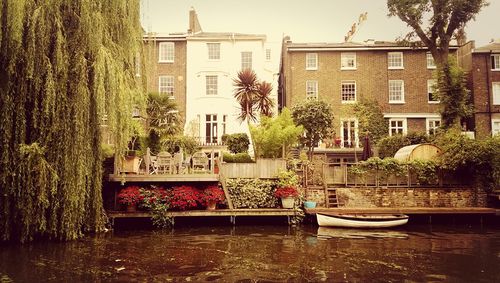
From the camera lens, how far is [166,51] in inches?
1270

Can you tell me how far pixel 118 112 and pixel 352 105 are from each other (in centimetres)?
2131

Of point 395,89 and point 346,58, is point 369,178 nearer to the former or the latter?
point 395,89

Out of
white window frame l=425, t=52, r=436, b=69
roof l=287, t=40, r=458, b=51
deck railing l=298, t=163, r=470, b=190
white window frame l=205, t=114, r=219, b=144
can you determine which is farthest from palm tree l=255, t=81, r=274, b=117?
white window frame l=425, t=52, r=436, b=69

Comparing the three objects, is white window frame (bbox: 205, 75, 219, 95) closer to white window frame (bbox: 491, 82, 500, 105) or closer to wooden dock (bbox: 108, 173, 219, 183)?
wooden dock (bbox: 108, 173, 219, 183)

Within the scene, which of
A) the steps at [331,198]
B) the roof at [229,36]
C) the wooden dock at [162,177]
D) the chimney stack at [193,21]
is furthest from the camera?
the chimney stack at [193,21]

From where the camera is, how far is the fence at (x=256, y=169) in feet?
61.4

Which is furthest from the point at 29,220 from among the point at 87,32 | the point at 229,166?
the point at 229,166

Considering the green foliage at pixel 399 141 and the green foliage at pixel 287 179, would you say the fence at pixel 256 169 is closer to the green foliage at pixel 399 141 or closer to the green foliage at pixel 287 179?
the green foliage at pixel 287 179

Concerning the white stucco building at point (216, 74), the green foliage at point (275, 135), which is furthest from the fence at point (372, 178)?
the white stucco building at point (216, 74)

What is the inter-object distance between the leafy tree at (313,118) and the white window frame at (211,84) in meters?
8.94

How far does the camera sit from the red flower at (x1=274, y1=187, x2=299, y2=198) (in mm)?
17703

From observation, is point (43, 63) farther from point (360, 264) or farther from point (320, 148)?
point (320, 148)

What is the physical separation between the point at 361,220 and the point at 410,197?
448 cm

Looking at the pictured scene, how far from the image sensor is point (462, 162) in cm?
1925
